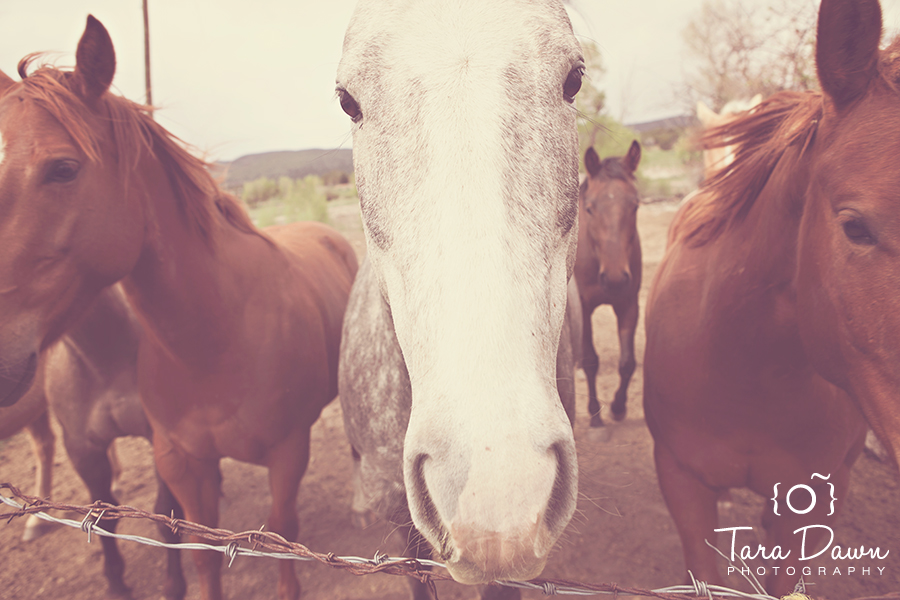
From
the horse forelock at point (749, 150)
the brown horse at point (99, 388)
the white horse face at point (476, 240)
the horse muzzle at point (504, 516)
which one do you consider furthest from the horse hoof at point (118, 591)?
the horse forelock at point (749, 150)

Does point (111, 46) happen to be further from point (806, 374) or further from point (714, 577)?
point (714, 577)

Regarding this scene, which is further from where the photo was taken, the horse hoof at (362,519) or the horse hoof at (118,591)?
the horse hoof at (362,519)

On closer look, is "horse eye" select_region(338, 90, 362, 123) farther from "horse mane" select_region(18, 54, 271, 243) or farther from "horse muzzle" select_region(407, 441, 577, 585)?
"horse mane" select_region(18, 54, 271, 243)

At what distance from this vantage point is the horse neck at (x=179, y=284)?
1.98 meters

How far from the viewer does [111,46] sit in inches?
70.3

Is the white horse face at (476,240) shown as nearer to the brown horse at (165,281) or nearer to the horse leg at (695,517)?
the brown horse at (165,281)

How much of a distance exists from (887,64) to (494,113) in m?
1.04

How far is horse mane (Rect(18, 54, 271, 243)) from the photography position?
5.64 ft

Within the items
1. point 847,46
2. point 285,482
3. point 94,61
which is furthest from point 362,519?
point 847,46

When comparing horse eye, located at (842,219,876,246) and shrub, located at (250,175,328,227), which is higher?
horse eye, located at (842,219,876,246)

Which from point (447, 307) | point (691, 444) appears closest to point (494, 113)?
point (447, 307)

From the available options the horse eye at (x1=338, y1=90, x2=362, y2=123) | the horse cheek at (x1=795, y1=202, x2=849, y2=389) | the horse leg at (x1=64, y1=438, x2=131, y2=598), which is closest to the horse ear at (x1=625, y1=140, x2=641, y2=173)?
the horse cheek at (x1=795, y1=202, x2=849, y2=389)

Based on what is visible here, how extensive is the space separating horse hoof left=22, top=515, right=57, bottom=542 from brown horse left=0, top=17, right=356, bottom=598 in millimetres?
2223

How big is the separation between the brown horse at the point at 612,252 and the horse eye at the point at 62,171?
3.60m
